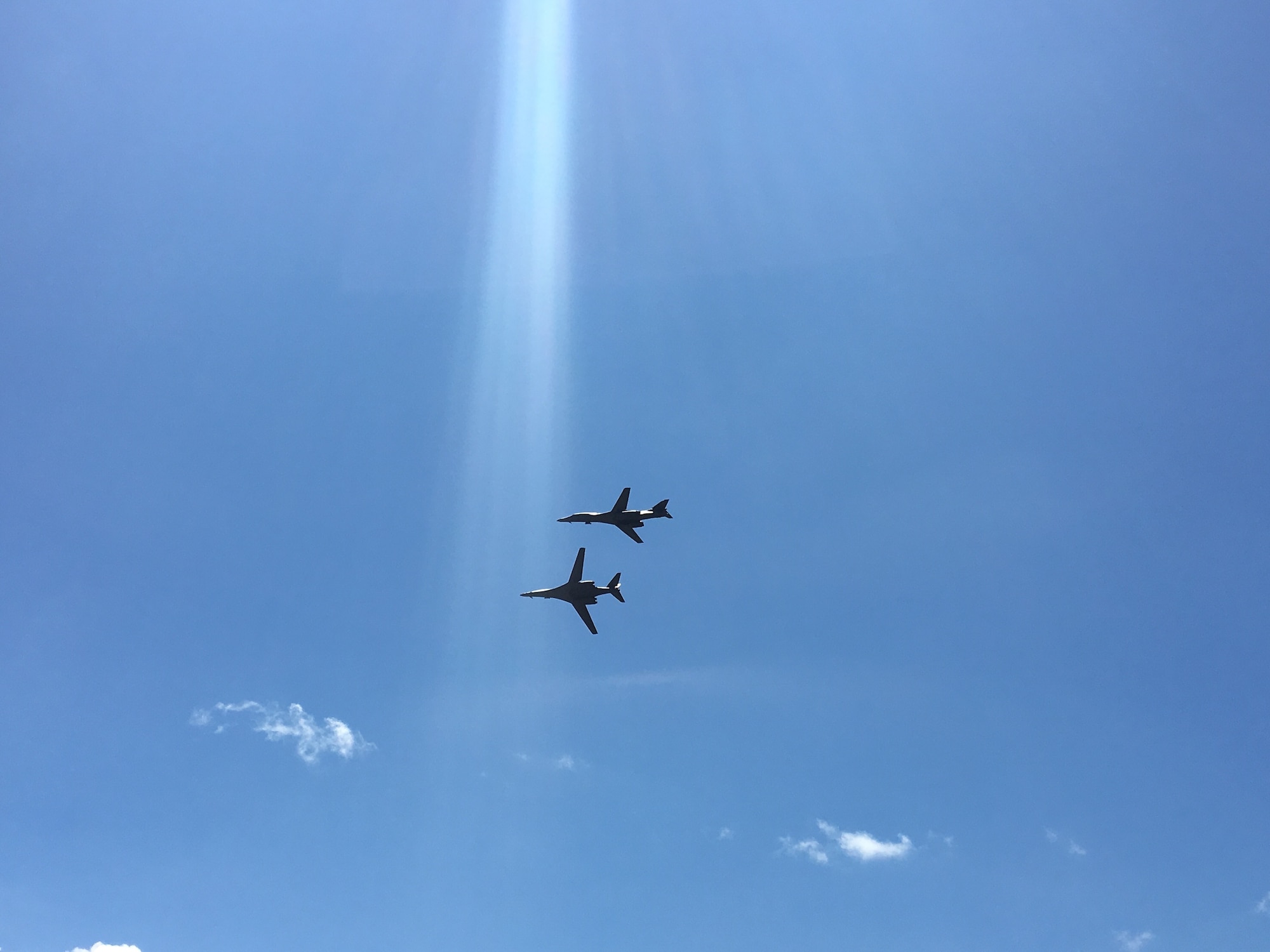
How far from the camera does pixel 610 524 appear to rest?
9300 cm

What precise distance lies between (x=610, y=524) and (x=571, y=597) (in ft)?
41.2

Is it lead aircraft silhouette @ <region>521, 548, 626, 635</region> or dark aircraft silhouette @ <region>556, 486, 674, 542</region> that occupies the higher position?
dark aircraft silhouette @ <region>556, 486, 674, 542</region>

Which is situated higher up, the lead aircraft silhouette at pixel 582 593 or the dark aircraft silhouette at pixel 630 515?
the dark aircraft silhouette at pixel 630 515

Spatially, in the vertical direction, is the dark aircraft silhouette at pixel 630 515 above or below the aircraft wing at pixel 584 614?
above

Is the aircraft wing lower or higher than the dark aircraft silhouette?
lower

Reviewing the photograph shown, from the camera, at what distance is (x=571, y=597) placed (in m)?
87.5

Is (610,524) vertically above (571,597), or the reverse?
(610,524)
